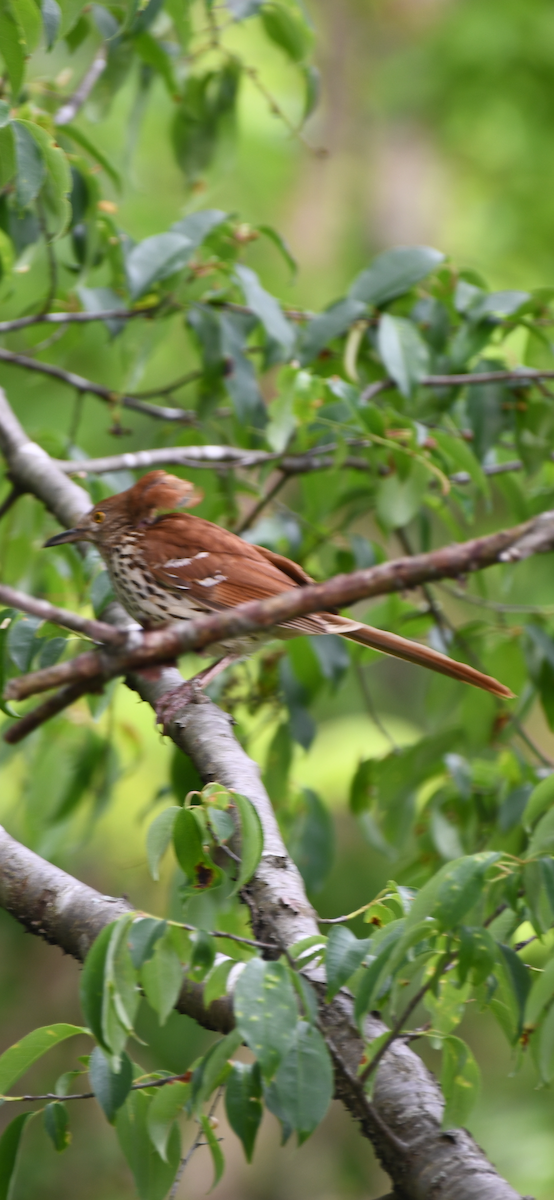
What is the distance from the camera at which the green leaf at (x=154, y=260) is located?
242 cm

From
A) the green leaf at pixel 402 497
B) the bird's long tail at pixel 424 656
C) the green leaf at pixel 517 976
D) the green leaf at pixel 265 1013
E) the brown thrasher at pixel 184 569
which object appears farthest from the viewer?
the brown thrasher at pixel 184 569

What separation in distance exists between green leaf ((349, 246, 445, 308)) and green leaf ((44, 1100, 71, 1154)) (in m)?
1.98

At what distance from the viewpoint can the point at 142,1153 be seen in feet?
4.48

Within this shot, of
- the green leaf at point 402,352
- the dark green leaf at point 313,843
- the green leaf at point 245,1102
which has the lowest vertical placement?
the dark green leaf at point 313,843

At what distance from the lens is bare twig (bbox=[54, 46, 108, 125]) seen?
2.98 m

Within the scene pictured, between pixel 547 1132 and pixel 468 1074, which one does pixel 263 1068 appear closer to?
pixel 468 1074

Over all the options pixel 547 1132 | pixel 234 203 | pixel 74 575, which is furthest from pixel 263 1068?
pixel 234 203

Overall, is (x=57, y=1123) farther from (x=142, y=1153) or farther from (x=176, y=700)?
(x=176, y=700)

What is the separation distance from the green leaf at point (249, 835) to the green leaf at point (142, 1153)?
329 mm

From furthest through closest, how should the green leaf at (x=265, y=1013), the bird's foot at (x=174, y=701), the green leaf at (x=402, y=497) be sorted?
1. the green leaf at (x=402, y=497)
2. the bird's foot at (x=174, y=701)
3. the green leaf at (x=265, y=1013)

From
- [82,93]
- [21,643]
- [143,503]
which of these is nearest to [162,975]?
[21,643]

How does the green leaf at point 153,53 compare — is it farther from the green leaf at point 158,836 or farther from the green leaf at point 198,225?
the green leaf at point 158,836

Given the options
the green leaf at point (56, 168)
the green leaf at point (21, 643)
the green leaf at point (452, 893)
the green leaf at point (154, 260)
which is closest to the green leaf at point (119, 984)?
the green leaf at point (452, 893)

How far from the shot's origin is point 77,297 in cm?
274
